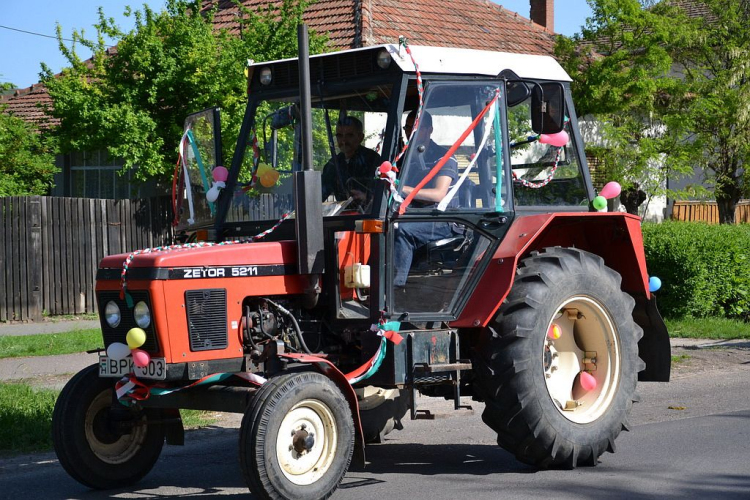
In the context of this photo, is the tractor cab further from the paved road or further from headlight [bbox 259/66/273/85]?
the paved road

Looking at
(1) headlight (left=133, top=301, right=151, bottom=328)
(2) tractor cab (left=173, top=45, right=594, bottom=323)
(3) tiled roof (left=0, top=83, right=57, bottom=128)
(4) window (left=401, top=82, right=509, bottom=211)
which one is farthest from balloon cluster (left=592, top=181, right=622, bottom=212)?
(3) tiled roof (left=0, top=83, right=57, bottom=128)

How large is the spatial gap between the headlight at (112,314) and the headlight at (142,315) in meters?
0.20

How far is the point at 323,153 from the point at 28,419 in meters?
3.47

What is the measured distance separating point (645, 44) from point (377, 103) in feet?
48.4

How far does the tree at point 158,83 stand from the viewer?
52.9 feet

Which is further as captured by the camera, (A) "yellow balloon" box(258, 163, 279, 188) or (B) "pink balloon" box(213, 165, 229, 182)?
(B) "pink balloon" box(213, 165, 229, 182)

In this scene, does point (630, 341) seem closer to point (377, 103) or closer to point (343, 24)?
point (377, 103)

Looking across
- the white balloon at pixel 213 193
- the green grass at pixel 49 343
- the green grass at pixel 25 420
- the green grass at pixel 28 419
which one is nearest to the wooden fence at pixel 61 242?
the green grass at pixel 49 343

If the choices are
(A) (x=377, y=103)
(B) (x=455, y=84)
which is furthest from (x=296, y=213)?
(B) (x=455, y=84)

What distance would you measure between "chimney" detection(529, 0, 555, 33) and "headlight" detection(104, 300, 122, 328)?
2492cm

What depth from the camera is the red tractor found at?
5.48 meters

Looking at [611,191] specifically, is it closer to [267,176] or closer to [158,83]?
[267,176]

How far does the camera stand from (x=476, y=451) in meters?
7.05

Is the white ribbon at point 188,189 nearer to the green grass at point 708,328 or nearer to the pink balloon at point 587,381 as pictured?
the pink balloon at point 587,381
